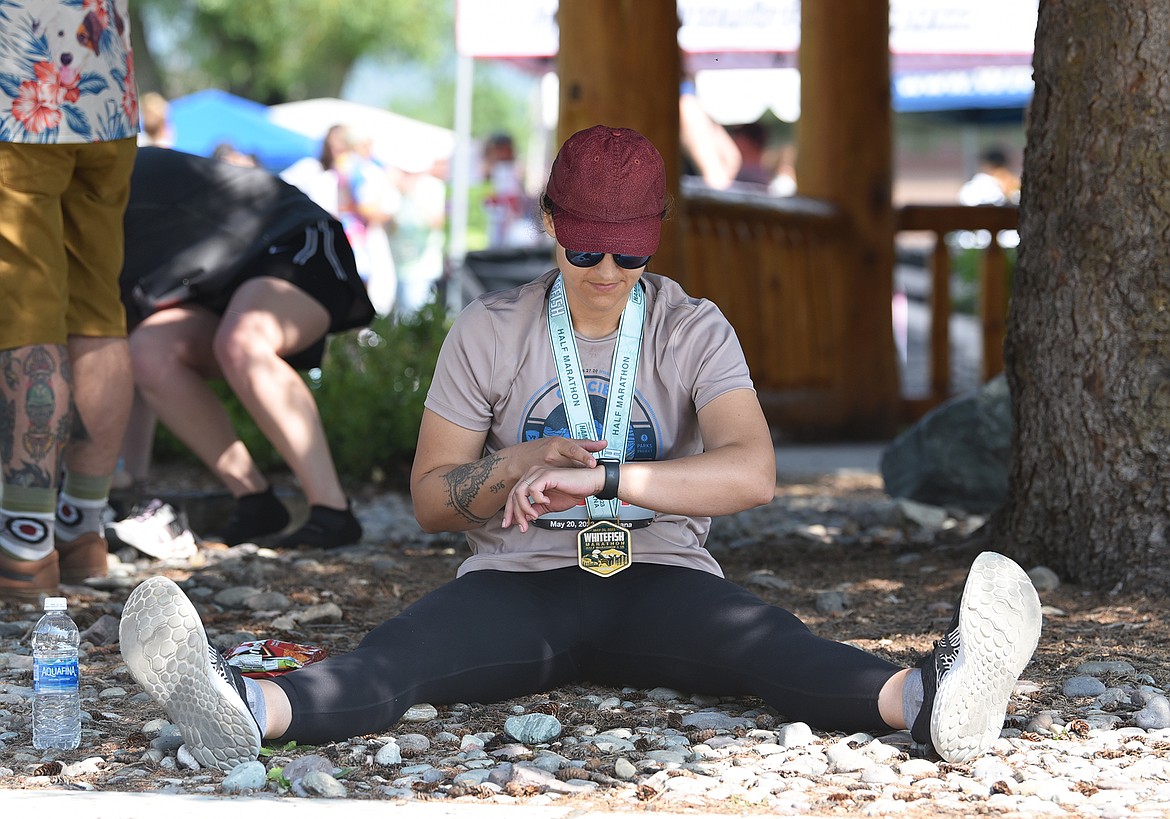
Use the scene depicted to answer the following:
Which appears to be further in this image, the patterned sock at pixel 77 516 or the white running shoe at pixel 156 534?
the white running shoe at pixel 156 534

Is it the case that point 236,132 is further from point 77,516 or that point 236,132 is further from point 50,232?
point 50,232

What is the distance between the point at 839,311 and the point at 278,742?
271 inches

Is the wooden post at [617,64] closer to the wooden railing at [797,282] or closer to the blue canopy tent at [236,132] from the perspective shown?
the wooden railing at [797,282]

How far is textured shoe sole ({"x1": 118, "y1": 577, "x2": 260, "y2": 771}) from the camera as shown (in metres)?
2.57

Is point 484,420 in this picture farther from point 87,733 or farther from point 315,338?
point 315,338

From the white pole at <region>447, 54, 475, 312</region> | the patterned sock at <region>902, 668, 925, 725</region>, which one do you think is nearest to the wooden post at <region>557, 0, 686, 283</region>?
the patterned sock at <region>902, 668, 925, 725</region>

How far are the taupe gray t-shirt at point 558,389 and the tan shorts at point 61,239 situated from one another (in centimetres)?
133

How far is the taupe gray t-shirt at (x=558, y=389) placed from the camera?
3223mm

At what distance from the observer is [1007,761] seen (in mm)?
2738

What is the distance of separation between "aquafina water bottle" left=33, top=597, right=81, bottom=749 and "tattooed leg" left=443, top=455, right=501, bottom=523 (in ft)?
Result: 2.56

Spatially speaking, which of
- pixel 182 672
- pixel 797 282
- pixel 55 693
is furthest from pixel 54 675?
pixel 797 282

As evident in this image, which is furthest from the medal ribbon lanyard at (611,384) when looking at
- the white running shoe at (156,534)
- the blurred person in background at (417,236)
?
the blurred person in background at (417,236)

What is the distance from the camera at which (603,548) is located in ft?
10.4

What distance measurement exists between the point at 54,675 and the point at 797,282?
653 cm
